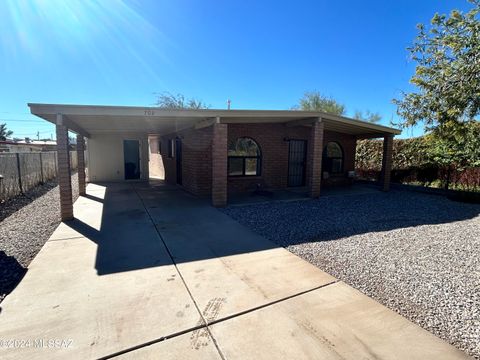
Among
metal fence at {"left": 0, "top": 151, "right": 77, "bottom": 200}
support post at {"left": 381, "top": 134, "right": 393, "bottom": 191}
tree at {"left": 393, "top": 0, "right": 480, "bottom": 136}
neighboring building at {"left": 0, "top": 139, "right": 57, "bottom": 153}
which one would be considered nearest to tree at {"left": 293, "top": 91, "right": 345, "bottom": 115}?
support post at {"left": 381, "top": 134, "right": 393, "bottom": 191}

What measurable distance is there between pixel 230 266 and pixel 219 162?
398cm

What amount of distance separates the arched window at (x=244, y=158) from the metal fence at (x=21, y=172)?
6943 millimetres

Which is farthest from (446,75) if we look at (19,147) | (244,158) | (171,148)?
(19,147)

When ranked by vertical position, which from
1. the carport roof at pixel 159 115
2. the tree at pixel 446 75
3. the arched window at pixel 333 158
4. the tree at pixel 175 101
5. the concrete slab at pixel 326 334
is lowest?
the concrete slab at pixel 326 334

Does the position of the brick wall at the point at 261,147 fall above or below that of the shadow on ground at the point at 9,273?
above

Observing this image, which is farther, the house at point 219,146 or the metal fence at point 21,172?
the metal fence at point 21,172

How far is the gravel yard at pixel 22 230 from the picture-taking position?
11.9ft

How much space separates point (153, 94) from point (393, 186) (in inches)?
1027

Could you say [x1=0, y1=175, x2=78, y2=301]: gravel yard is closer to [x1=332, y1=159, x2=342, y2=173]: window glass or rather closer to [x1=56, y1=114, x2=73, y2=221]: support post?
[x1=56, y1=114, x2=73, y2=221]: support post

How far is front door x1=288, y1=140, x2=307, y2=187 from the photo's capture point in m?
10.9

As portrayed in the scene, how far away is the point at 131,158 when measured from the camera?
44.5 feet

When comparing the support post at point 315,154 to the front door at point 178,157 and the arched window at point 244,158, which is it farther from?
the front door at point 178,157

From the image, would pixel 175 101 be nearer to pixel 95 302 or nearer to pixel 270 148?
pixel 270 148

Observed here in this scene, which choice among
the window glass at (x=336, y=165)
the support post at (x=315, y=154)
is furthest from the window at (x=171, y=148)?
the window glass at (x=336, y=165)
